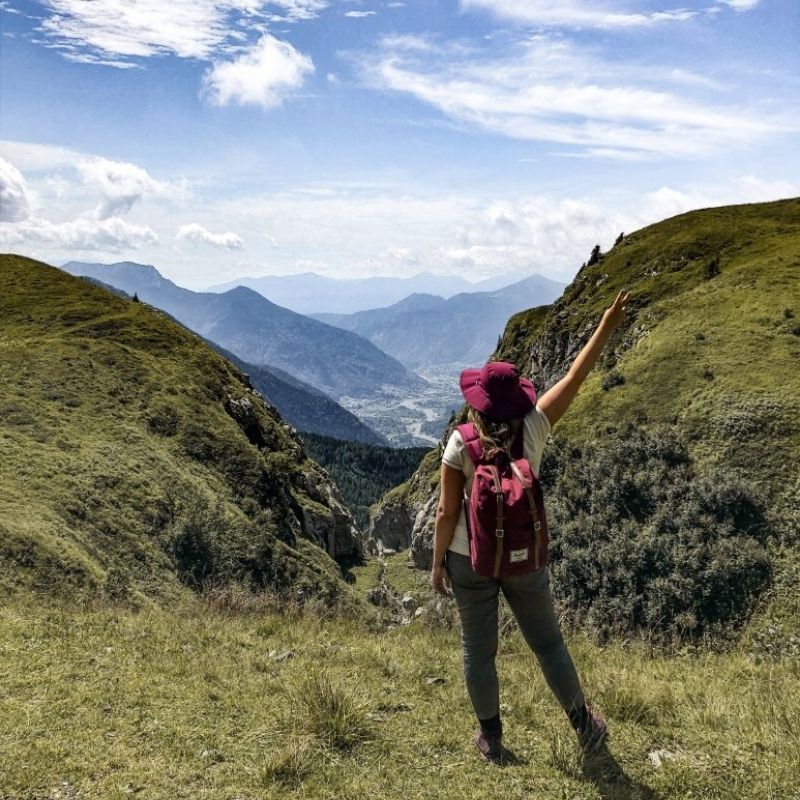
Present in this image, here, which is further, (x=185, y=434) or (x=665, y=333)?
(x=185, y=434)

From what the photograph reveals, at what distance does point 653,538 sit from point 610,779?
97.4 ft

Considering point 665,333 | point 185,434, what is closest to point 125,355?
point 185,434

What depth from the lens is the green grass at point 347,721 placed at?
19.2 feet

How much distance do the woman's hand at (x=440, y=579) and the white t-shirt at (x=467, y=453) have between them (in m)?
0.32

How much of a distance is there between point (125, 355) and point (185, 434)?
545 inches

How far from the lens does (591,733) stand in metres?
6.20

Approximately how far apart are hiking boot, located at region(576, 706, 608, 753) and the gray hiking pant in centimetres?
30

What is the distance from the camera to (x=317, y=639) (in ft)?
34.6

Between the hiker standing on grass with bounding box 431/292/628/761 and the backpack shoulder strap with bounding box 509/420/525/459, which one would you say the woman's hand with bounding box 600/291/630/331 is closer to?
the hiker standing on grass with bounding box 431/292/628/761

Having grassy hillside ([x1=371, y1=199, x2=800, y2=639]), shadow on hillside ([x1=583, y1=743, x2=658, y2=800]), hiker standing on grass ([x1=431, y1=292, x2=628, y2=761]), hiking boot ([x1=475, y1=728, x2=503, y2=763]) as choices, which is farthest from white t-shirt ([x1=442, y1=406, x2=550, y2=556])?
grassy hillside ([x1=371, y1=199, x2=800, y2=639])

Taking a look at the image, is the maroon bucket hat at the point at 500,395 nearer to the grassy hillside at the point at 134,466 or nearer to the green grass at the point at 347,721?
the green grass at the point at 347,721

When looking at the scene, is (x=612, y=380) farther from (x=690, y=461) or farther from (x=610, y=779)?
(x=610, y=779)

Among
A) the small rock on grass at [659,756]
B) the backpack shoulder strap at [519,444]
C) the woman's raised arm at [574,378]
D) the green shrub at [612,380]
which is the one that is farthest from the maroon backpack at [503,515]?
the green shrub at [612,380]

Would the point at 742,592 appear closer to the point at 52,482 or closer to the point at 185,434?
the point at 52,482
